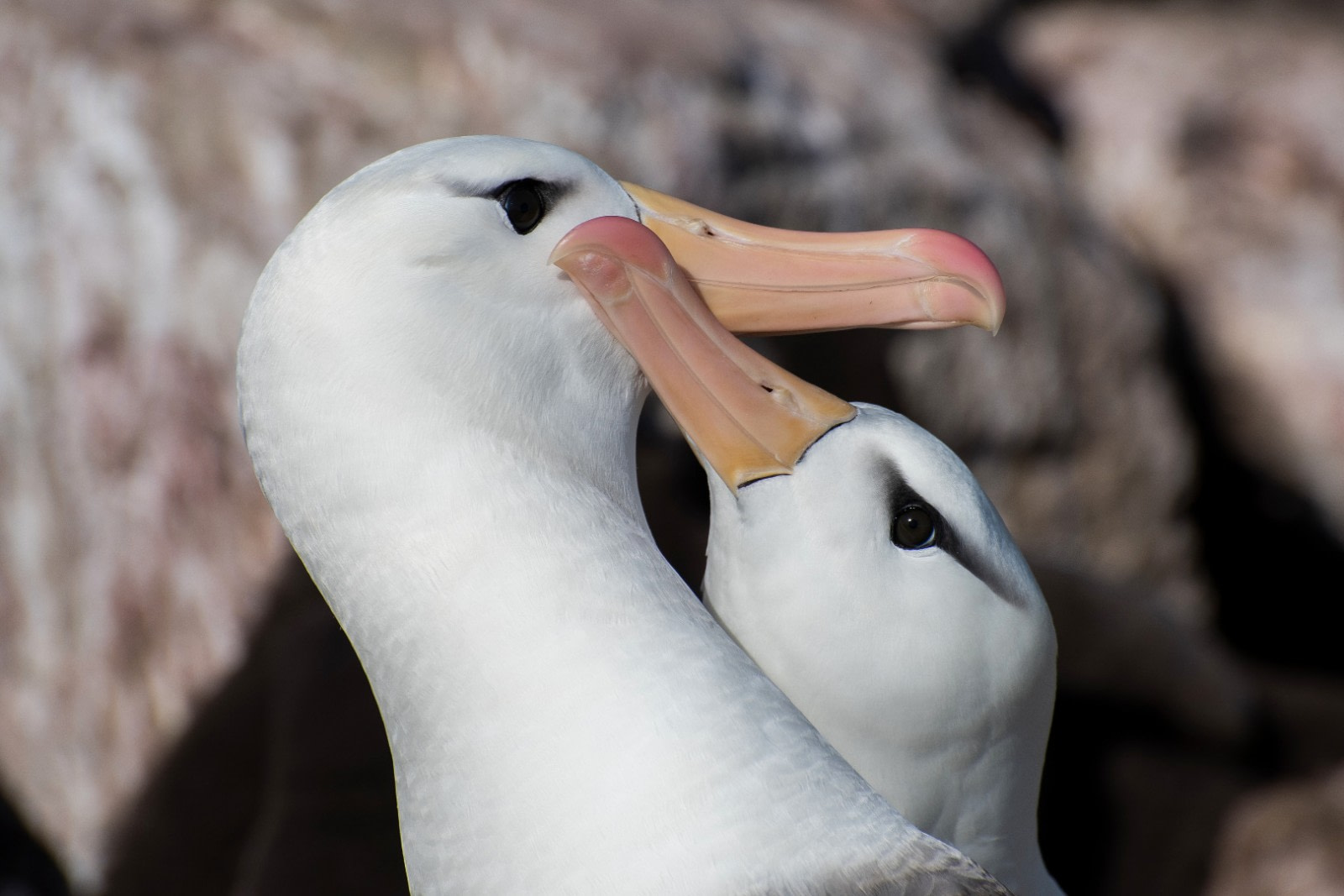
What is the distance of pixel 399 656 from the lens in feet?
4.06

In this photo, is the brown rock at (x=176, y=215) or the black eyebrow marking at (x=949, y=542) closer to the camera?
the black eyebrow marking at (x=949, y=542)

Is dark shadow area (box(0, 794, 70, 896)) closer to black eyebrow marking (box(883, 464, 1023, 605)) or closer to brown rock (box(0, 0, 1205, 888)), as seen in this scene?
brown rock (box(0, 0, 1205, 888))

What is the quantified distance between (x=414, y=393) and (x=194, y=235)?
6.44 feet

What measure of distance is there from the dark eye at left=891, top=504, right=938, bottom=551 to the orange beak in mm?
127

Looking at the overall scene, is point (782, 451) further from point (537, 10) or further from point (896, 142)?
point (896, 142)

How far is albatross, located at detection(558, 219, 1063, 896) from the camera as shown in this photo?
146cm

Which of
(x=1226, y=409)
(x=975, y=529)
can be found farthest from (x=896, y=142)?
(x=975, y=529)

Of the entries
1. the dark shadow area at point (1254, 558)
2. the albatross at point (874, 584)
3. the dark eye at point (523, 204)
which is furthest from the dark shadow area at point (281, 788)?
the dark shadow area at point (1254, 558)

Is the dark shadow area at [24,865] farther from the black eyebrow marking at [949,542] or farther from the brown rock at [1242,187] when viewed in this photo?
the brown rock at [1242,187]

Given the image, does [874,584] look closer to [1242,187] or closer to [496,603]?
[496,603]

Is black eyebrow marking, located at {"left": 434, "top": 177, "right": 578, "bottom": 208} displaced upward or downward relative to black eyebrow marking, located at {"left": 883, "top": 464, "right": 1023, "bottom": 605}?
upward

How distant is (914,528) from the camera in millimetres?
1481

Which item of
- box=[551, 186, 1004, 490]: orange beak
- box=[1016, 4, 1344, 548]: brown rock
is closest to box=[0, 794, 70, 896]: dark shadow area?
box=[551, 186, 1004, 490]: orange beak

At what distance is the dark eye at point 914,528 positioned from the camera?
4.84 ft
